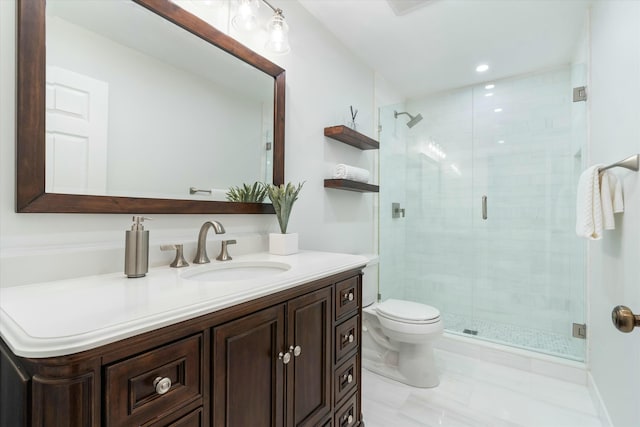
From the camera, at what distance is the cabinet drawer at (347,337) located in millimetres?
1267

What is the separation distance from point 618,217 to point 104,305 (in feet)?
6.60

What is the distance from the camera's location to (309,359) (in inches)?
42.9

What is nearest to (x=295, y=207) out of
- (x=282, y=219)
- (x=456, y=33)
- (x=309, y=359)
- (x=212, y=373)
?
(x=282, y=219)

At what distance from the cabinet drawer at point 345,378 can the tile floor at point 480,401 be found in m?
0.44

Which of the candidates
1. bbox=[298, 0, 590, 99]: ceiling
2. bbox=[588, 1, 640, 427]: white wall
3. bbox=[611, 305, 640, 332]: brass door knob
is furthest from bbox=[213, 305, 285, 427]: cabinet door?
bbox=[298, 0, 590, 99]: ceiling

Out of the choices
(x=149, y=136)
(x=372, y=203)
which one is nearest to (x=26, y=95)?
(x=149, y=136)

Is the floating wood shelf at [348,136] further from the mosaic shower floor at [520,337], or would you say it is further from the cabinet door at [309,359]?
the mosaic shower floor at [520,337]

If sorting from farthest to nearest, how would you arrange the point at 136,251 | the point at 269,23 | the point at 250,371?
the point at 269,23 < the point at 136,251 < the point at 250,371

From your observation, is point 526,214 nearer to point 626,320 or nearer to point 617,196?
point 617,196

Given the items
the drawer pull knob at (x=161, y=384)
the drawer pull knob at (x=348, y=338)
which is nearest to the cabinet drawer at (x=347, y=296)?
the drawer pull knob at (x=348, y=338)

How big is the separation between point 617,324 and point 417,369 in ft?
4.63

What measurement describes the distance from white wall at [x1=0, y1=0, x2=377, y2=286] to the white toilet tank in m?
0.14

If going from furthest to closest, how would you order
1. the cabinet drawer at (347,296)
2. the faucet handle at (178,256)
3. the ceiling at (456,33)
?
the ceiling at (456,33) < the cabinet drawer at (347,296) < the faucet handle at (178,256)

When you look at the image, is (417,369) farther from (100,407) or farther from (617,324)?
(100,407)
